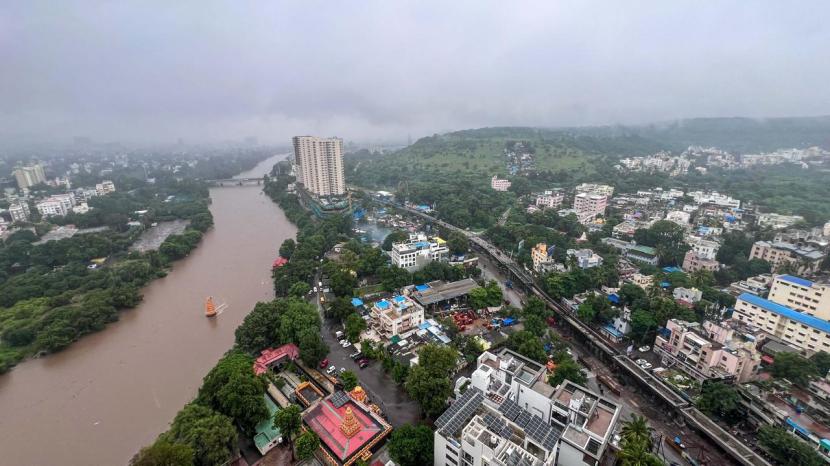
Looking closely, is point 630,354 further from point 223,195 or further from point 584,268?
point 223,195

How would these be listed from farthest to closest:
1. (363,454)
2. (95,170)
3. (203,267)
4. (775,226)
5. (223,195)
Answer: (95,170) < (223,195) < (775,226) < (203,267) < (363,454)

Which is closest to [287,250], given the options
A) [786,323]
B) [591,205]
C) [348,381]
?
[348,381]

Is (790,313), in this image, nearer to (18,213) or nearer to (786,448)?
(786,448)

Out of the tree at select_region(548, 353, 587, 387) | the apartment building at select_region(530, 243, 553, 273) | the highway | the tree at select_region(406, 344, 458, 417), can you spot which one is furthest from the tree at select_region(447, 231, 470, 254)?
the tree at select_region(406, 344, 458, 417)

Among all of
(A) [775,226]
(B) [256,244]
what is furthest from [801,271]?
(B) [256,244]

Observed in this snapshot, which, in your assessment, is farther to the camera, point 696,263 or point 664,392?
point 696,263

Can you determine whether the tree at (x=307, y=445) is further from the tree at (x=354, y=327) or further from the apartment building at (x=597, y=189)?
the apartment building at (x=597, y=189)

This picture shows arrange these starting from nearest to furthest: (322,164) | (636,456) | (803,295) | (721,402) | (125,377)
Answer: (636,456)
(721,402)
(125,377)
(803,295)
(322,164)
